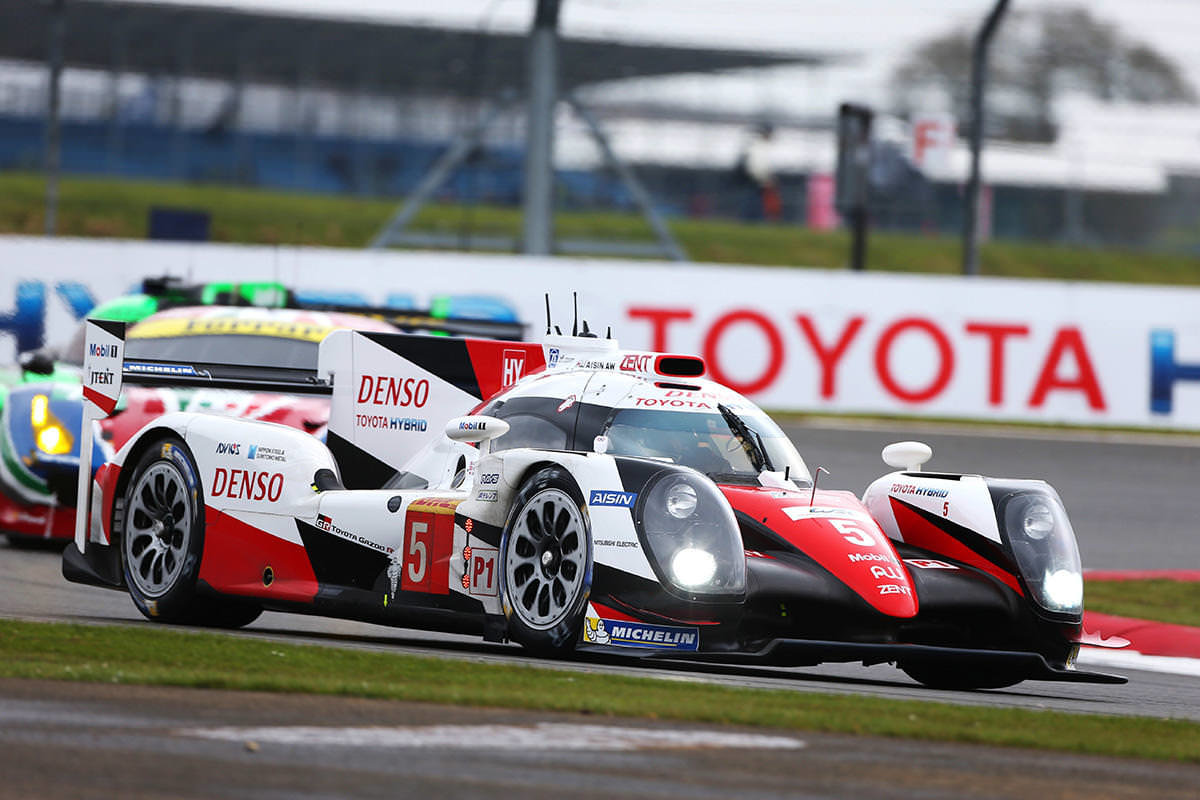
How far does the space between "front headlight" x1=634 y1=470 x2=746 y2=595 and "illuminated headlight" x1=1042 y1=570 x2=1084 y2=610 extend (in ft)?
4.43

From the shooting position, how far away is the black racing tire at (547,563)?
24.8 feet

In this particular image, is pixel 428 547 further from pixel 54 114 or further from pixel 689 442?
pixel 54 114

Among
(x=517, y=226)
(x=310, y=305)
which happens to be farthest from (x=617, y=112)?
(x=310, y=305)

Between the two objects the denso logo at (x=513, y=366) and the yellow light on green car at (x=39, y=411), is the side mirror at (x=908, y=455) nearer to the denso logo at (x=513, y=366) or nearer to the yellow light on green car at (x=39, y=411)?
the denso logo at (x=513, y=366)

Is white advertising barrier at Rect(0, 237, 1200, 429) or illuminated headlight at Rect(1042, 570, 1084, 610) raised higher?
white advertising barrier at Rect(0, 237, 1200, 429)

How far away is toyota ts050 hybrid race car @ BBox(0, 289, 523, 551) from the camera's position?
11.8m

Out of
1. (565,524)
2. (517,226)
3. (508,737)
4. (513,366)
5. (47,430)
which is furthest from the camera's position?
(517,226)

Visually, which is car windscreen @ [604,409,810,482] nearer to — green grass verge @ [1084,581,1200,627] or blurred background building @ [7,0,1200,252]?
green grass verge @ [1084,581,1200,627]

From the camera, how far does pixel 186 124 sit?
109 feet

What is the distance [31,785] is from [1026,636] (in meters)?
4.25

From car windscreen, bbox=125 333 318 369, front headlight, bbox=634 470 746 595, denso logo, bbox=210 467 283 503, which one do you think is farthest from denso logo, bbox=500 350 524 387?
car windscreen, bbox=125 333 318 369

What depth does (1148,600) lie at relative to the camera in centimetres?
1164

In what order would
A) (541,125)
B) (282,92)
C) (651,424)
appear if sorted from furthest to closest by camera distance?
(282,92)
(541,125)
(651,424)

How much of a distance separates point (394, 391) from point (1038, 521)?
116 inches
